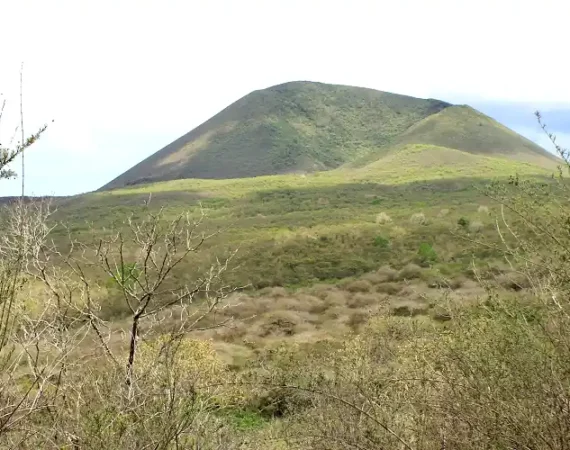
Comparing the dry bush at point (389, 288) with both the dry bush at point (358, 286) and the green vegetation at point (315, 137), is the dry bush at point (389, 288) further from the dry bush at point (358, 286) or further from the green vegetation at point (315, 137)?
the green vegetation at point (315, 137)

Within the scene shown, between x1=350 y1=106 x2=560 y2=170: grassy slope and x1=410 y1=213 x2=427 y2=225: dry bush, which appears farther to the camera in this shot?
x1=350 y1=106 x2=560 y2=170: grassy slope

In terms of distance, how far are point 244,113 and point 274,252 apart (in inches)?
5336

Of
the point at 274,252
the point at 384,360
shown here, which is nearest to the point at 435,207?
the point at 274,252

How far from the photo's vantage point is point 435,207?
7150 cm

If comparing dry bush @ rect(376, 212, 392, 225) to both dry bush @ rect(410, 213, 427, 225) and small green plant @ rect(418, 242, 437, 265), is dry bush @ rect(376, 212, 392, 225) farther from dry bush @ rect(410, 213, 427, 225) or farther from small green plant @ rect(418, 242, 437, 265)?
small green plant @ rect(418, 242, 437, 265)

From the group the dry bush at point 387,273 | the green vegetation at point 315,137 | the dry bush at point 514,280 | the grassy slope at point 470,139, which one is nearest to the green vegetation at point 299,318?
the dry bush at point 514,280

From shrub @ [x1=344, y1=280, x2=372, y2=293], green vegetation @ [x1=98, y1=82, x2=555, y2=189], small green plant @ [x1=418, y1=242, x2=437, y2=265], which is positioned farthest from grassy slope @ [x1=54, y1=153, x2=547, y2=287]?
green vegetation @ [x1=98, y1=82, x2=555, y2=189]

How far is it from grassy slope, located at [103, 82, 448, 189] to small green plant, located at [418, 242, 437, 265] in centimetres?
9907

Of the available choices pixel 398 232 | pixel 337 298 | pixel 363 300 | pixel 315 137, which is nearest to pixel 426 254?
pixel 398 232

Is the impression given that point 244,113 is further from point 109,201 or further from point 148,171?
point 109,201

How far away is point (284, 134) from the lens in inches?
6590

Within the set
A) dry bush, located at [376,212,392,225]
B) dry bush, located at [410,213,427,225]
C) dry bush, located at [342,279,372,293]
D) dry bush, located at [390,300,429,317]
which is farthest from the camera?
Result: dry bush, located at [376,212,392,225]

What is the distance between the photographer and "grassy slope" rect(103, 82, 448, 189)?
154250 mm

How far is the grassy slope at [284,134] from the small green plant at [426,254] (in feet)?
325
